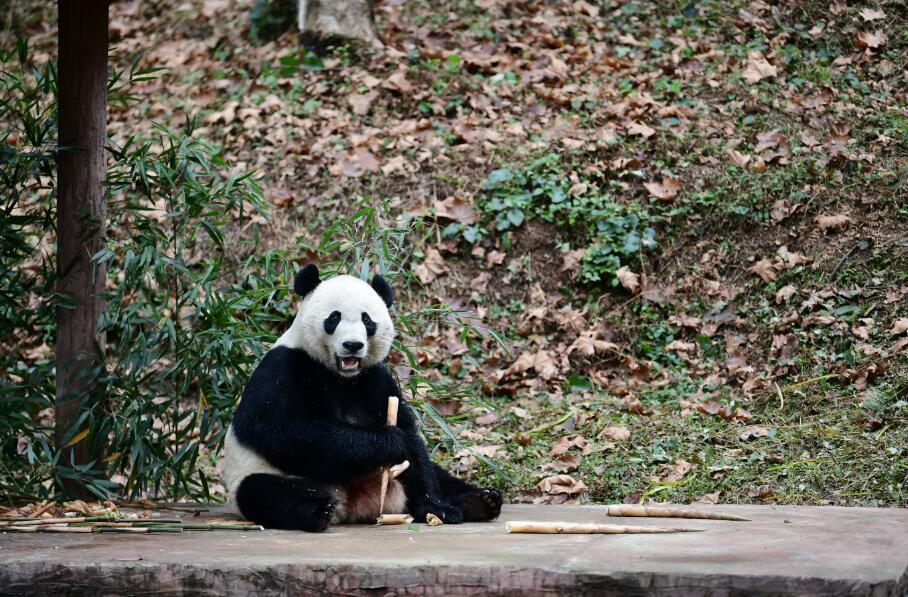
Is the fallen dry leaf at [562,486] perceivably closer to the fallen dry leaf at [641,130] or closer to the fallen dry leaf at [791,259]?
the fallen dry leaf at [791,259]

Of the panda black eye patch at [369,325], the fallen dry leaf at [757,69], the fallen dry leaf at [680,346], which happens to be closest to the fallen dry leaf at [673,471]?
the fallen dry leaf at [680,346]

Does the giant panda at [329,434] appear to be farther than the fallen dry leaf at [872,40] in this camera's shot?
No

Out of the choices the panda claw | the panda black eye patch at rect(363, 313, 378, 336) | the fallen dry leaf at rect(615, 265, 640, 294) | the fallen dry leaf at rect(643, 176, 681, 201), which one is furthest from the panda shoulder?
the fallen dry leaf at rect(643, 176, 681, 201)

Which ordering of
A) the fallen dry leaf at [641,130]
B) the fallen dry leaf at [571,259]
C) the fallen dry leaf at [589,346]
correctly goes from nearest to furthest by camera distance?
the fallen dry leaf at [589,346], the fallen dry leaf at [571,259], the fallen dry leaf at [641,130]

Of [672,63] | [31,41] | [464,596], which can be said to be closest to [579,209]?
[672,63]

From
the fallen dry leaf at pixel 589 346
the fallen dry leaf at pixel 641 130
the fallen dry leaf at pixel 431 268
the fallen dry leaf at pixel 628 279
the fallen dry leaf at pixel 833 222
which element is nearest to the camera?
the fallen dry leaf at pixel 589 346

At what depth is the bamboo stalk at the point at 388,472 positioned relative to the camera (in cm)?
396

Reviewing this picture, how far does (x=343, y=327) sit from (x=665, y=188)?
14.5 feet

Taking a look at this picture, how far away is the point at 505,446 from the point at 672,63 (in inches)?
173

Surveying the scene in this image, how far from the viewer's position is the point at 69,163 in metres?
4.91

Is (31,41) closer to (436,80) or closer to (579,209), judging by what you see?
(436,80)

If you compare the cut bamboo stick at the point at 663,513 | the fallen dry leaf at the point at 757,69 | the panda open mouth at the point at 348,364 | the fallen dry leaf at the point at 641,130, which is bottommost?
the cut bamboo stick at the point at 663,513

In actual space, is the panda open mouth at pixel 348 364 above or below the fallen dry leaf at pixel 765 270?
above

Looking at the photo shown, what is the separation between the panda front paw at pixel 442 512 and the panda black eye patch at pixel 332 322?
0.84 metres
